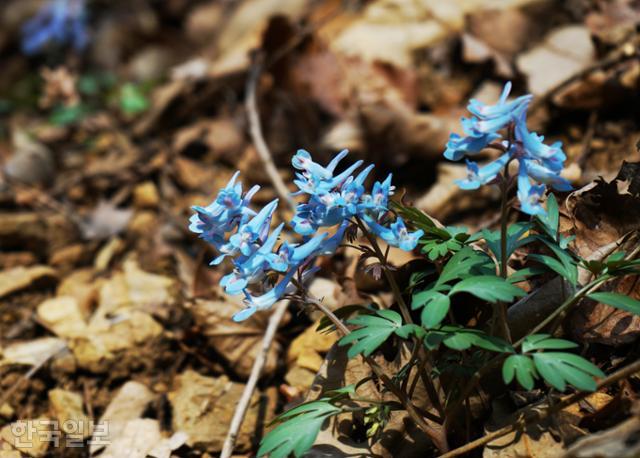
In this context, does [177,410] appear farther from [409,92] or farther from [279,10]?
[279,10]

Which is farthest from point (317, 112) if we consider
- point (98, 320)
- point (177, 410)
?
point (177, 410)

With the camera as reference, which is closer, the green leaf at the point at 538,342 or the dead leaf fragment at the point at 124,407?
the green leaf at the point at 538,342

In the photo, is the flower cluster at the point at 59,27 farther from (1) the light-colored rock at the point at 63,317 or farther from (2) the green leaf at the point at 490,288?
(2) the green leaf at the point at 490,288

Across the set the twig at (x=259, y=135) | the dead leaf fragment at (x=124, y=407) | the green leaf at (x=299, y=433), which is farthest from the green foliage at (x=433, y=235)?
the dead leaf fragment at (x=124, y=407)

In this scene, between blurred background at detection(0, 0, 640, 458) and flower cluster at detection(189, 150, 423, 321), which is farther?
blurred background at detection(0, 0, 640, 458)

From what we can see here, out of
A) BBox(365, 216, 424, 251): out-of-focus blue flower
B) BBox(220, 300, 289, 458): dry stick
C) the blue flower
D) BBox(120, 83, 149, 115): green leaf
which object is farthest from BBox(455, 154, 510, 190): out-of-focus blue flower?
BBox(120, 83, 149, 115): green leaf

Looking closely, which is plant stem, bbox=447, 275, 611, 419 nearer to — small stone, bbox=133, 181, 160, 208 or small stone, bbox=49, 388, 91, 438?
small stone, bbox=49, 388, 91, 438
